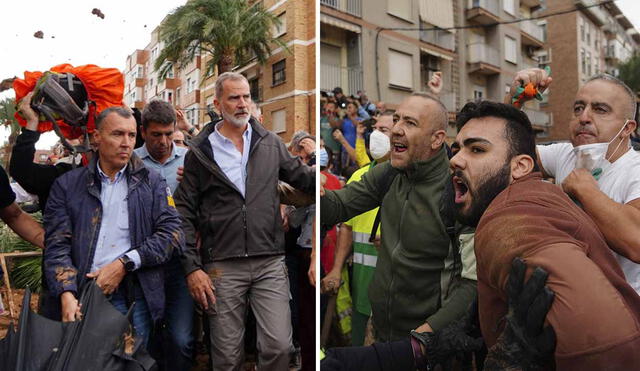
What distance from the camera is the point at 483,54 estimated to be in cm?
128

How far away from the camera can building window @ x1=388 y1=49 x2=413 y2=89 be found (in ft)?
4.42

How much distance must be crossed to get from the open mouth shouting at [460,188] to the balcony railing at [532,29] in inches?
15.9

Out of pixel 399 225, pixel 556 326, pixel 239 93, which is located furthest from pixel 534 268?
pixel 239 93

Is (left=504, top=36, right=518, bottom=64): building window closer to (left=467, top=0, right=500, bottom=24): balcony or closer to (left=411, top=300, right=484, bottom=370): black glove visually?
(left=467, top=0, right=500, bottom=24): balcony

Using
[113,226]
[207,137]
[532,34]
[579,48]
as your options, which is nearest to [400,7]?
[532,34]

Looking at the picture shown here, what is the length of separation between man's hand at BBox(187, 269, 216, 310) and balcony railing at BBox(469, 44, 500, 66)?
969 millimetres

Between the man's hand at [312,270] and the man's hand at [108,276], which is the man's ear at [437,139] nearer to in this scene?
the man's hand at [312,270]

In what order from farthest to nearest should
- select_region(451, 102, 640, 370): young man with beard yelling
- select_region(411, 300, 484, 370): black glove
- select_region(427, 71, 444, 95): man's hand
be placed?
select_region(427, 71, 444, 95): man's hand
select_region(411, 300, 484, 370): black glove
select_region(451, 102, 640, 370): young man with beard yelling

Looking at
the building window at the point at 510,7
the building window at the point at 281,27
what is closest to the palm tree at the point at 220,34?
the building window at the point at 281,27

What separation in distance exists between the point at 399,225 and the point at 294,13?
31.1 inches

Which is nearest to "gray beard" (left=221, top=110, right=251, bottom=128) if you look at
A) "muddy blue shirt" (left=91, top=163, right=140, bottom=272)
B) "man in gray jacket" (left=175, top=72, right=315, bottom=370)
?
"man in gray jacket" (left=175, top=72, right=315, bottom=370)

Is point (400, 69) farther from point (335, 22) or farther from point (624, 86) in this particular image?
point (624, 86)

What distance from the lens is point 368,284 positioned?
1430 mm

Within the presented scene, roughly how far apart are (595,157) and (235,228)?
3.19 feet
